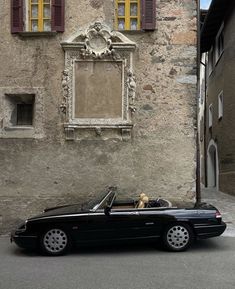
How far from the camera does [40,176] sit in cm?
1077

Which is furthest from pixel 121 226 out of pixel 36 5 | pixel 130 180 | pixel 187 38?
pixel 36 5

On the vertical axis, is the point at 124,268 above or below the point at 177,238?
below

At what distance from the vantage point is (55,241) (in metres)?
7.91

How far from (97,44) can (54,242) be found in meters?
5.27

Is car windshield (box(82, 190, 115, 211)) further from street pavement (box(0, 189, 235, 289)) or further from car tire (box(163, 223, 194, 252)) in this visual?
car tire (box(163, 223, 194, 252))

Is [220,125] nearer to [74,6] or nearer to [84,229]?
[74,6]

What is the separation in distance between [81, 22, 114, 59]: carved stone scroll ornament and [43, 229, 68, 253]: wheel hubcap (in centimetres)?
482

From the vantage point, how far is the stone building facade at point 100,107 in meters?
10.7

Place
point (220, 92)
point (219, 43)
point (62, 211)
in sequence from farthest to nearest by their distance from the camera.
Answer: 1. point (219, 43)
2. point (220, 92)
3. point (62, 211)

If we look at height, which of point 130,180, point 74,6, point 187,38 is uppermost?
point 74,6

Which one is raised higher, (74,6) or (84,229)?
(74,6)

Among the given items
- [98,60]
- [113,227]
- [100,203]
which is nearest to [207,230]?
[113,227]

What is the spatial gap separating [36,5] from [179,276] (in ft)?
26.3

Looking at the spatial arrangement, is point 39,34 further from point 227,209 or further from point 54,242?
point 227,209
